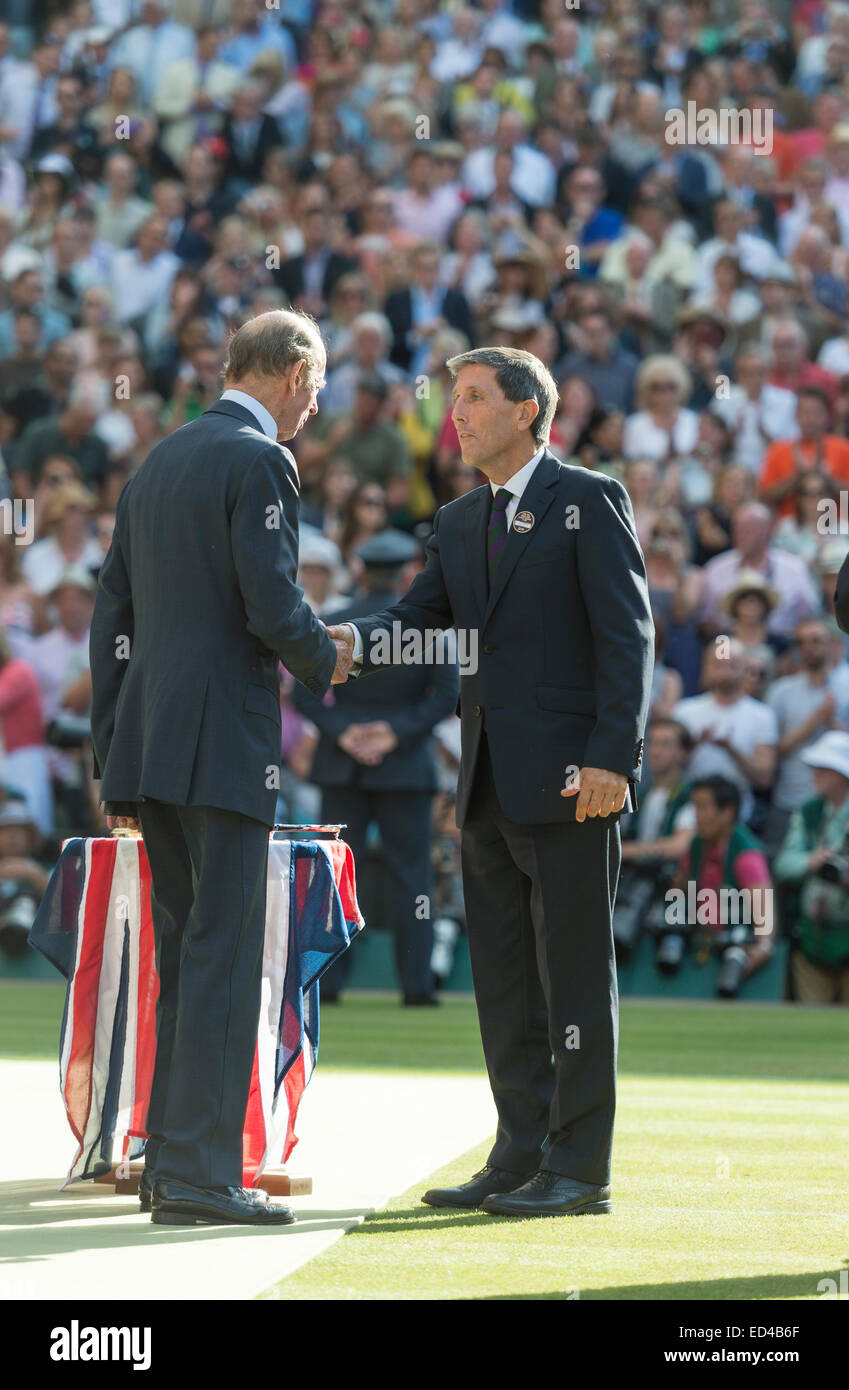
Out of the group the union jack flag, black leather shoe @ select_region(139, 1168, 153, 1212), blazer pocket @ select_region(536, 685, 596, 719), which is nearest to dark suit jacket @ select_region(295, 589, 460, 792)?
the union jack flag

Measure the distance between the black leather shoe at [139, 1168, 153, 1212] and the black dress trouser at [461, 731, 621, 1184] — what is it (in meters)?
0.91

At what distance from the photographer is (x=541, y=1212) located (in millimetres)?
5262

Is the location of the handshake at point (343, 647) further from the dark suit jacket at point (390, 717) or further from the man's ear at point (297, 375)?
the dark suit jacket at point (390, 717)

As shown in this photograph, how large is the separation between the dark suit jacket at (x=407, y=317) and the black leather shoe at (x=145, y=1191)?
1115 centimetres

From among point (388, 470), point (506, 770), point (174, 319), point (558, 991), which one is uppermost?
point (174, 319)

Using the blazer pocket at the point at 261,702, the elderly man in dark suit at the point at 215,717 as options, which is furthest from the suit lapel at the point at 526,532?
the blazer pocket at the point at 261,702

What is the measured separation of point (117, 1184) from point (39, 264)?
12837 millimetres

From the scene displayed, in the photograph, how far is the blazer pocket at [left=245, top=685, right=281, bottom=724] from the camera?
5320 mm

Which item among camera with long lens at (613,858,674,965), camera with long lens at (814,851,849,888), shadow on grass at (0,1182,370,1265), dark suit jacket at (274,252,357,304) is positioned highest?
dark suit jacket at (274,252,357,304)

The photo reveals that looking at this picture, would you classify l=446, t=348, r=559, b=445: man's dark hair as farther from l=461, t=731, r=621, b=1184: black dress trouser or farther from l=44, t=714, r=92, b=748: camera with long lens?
l=44, t=714, r=92, b=748: camera with long lens

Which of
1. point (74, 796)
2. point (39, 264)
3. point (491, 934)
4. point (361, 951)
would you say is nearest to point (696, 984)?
point (361, 951)

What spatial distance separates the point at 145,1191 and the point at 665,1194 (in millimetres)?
1375
